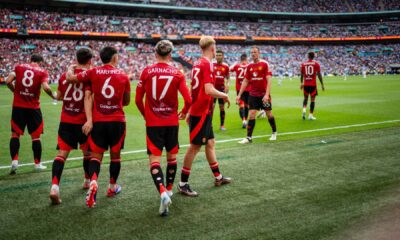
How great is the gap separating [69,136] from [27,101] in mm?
2223

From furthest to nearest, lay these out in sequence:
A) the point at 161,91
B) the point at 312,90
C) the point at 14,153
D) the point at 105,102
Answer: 1. the point at 312,90
2. the point at 14,153
3. the point at 105,102
4. the point at 161,91

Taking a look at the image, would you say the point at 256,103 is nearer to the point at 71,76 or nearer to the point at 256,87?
the point at 256,87

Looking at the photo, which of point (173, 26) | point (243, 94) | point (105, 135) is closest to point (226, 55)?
point (173, 26)

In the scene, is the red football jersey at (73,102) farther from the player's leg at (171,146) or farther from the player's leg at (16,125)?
the player's leg at (16,125)

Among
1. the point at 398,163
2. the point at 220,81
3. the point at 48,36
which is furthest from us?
the point at 48,36

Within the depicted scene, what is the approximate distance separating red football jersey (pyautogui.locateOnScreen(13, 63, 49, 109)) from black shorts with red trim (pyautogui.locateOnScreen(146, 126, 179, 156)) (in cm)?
309

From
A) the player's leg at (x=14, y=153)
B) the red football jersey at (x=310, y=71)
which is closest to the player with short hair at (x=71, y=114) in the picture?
the player's leg at (x=14, y=153)

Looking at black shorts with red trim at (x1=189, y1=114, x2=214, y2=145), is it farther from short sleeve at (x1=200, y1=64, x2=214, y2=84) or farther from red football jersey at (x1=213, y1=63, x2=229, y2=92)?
red football jersey at (x1=213, y1=63, x2=229, y2=92)

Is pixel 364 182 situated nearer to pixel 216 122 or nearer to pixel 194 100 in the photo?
pixel 194 100

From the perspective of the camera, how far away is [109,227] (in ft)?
13.4

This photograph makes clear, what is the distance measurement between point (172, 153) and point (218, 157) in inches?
119

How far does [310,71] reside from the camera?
13.1 m

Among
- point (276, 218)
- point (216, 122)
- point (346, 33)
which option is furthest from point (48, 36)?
point (346, 33)

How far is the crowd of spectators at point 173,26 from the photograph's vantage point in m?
53.3
